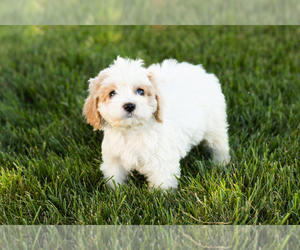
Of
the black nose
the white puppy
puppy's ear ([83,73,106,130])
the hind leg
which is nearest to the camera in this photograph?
the black nose

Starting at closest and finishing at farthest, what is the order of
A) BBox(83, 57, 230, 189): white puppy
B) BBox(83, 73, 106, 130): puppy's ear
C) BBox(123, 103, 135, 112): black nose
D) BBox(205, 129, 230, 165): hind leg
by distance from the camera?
BBox(123, 103, 135, 112): black nose < BBox(83, 57, 230, 189): white puppy < BBox(83, 73, 106, 130): puppy's ear < BBox(205, 129, 230, 165): hind leg

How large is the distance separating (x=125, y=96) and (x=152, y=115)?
315mm

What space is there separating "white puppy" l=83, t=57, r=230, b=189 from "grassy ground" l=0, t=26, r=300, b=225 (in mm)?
222

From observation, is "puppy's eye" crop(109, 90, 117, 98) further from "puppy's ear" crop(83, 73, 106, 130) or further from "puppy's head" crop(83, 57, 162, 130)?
"puppy's ear" crop(83, 73, 106, 130)

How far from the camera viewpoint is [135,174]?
3.39 metres

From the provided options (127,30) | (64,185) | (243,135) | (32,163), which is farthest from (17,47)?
(243,135)

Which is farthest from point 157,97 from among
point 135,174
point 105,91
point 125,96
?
point 135,174

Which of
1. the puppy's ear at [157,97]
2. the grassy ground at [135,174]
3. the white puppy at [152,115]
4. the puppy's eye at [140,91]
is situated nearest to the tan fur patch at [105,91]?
the white puppy at [152,115]

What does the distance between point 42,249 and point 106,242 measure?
1.58 feet

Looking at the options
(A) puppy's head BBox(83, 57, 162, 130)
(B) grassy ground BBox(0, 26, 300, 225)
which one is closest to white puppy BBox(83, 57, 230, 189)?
(A) puppy's head BBox(83, 57, 162, 130)

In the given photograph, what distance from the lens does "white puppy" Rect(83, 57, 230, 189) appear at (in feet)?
8.53

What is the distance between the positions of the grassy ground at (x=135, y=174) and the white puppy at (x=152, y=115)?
0.22 meters

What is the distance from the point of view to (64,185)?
3184 millimetres

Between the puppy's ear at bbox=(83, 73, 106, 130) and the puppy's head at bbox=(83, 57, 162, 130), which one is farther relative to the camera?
the puppy's ear at bbox=(83, 73, 106, 130)
